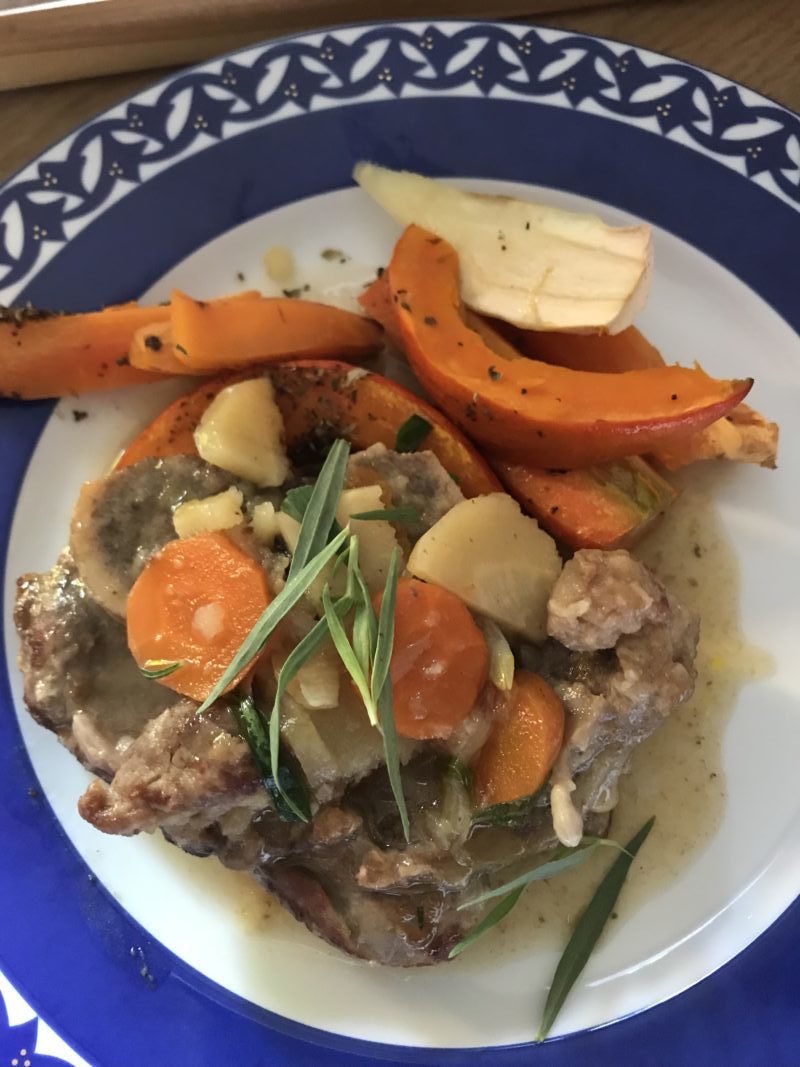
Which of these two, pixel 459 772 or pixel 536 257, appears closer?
pixel 459 772

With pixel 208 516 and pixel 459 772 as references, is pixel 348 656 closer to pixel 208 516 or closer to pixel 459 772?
pixel 459 772

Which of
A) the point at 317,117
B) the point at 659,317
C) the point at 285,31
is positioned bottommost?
the point at 659,317

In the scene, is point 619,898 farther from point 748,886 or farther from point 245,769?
point 245,769

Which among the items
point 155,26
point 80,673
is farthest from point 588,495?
point 155,26

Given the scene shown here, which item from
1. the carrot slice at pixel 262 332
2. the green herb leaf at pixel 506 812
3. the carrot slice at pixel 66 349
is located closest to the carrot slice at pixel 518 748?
the green herb leaf at pixel 506 812

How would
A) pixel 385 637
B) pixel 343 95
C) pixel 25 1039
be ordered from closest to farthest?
pixel 385 637
pixel 25 1039
pixel 343 95

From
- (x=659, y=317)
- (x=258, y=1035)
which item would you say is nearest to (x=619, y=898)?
(x=258, y=1035)

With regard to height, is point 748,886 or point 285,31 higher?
point 285,31
